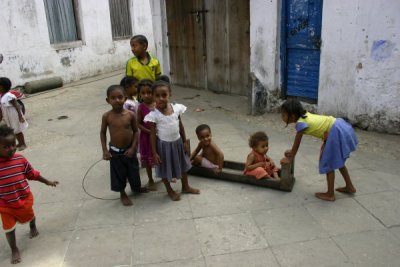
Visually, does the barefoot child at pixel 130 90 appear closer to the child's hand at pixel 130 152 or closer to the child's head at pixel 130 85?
the child's head at pixel 130 85

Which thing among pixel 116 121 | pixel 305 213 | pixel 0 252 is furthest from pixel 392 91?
pixel 0 252

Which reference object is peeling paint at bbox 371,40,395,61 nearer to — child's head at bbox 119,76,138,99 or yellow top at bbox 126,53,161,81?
yellow top at bbox 126,53,161,81

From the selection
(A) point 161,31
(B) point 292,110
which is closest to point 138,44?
(B) point 292,110

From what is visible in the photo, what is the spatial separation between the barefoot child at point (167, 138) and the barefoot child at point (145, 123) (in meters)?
0.31

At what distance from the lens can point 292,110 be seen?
347 centimetres

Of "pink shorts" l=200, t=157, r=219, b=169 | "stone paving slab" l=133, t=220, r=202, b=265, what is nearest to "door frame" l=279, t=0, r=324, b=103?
"pink shorts" l=200, t=157, r=219, b=169

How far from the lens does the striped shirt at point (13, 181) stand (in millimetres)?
3012

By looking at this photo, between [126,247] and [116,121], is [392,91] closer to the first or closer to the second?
[116,121]

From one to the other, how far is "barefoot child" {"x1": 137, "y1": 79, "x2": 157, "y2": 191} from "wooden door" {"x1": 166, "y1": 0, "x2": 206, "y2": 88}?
5069 mm

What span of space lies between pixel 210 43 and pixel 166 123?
208 inches

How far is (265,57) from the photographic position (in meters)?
6.79

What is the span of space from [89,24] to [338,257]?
1088 cm

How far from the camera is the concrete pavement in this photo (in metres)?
3.03

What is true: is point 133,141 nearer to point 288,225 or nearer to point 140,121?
point 140,121
